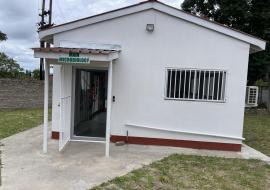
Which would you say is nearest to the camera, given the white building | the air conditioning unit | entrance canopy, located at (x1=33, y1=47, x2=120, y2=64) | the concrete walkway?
the concrete walkway

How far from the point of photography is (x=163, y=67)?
8.45 m

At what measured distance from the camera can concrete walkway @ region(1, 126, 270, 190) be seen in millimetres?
5473

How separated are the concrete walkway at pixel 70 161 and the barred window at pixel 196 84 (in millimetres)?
1457

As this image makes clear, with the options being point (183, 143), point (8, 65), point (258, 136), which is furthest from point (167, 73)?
point (8, 65)

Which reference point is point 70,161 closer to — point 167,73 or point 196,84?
point 167,73

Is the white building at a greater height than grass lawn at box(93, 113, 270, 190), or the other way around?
the white building

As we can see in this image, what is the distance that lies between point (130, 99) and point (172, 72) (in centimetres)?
135

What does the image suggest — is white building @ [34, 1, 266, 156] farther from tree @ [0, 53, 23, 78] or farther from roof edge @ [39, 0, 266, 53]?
tree @ [0, 53, 23, 78]

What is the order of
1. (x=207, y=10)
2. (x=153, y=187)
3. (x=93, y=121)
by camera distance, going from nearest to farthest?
1. (x=153, y=187)
2. (x=93, y=121)
3. (x=207, y=10)

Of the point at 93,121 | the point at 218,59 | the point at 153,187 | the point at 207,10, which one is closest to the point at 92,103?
the point at 93,121

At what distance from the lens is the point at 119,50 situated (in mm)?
8438

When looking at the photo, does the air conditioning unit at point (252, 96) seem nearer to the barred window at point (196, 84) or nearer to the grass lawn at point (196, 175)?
the barred window at point (196, 84)

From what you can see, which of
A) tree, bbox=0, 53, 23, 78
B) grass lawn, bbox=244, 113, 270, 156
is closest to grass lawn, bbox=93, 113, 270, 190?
grass lawn, bbox=244, 113, 270, 156

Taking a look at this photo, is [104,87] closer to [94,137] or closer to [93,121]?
[93,121]
